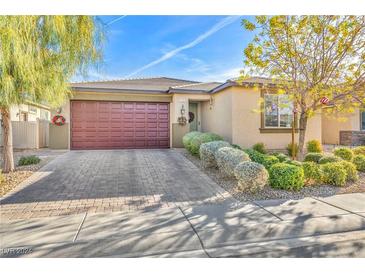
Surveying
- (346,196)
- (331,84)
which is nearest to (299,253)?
(346,196)

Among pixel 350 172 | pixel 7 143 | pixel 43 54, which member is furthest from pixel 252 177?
pixel 7 143

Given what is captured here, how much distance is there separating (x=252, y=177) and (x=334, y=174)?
2413mm

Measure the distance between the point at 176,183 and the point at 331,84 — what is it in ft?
18.0

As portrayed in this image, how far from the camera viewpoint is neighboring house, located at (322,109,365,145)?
13015 mm

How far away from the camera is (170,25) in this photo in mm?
6086

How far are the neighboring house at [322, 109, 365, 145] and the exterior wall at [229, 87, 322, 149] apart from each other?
538 cm

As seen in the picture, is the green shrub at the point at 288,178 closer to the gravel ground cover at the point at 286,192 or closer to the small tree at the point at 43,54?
the gravel ground cover at the point at 286,192

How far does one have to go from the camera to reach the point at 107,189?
5352 millimetres

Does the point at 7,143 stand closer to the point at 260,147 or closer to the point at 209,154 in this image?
the point at 209,154

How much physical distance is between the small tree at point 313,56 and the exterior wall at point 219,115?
10.8 ft

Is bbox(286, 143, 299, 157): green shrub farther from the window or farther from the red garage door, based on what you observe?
the red garage door

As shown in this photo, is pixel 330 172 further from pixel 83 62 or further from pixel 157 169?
pixel 83 62

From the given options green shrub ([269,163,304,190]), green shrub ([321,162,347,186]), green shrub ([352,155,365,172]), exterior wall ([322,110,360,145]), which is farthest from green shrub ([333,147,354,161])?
exterior wall ([322,110,360,145])
